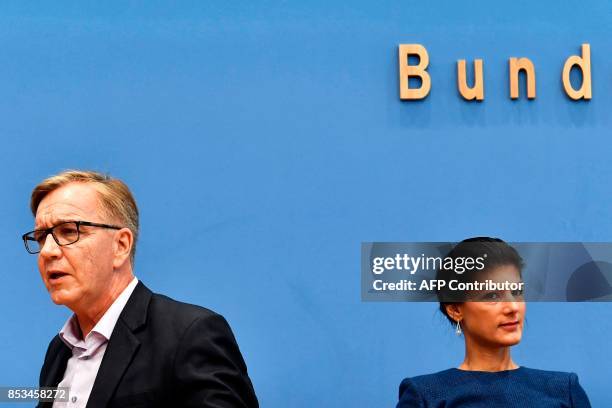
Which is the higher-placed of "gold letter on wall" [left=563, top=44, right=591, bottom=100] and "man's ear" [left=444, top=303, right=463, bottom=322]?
"gold letter on wall" [left=563, top=44, right=591, bottom=100]

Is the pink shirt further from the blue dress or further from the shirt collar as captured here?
the blue dress

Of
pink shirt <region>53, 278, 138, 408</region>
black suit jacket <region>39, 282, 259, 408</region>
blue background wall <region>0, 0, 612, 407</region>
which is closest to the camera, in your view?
black suit jacket <region>39, 282, 259, 408</region>

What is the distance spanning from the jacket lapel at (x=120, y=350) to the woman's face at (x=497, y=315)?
2.33 feet

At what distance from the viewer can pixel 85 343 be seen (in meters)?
1.53

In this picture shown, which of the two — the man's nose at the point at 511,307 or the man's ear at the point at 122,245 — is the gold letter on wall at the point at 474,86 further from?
the man's ear at the point at 122,245

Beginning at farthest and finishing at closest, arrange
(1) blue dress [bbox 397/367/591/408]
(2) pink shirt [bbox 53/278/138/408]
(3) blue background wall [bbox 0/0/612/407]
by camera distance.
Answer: (3) blue background wall [bbox 0/0/612/407] < (1) blue dress [bbox 397/367/591/408] < (2) pink shirt [bbox 53/278/138/408]

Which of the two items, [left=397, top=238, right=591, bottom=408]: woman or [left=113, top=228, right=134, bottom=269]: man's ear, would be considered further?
[left=397, top=238, right=591, bottom=408]: woman

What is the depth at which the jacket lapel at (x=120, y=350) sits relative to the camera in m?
1.39

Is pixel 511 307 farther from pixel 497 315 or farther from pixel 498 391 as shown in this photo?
pixel 498 391

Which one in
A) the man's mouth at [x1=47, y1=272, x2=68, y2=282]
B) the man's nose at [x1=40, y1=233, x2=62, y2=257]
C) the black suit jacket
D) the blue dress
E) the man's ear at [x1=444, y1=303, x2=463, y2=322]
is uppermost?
the man's nose at [x1=40, y1=233, x2=62, y2=257]

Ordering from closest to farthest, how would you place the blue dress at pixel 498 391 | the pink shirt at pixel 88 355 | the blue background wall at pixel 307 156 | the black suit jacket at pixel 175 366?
the black suit jacket at pixel 175 366 → the pink shirt at pixel 88 355 → the blue dress at pixel 498 391 → the blue background wall at pixel 307 156

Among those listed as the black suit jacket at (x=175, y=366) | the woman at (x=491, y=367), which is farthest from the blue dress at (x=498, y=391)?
the black suit jacket at (x=175, y=366)

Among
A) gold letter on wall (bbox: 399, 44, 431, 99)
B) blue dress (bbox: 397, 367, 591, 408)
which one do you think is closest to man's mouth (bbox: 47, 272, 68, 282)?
blue dress (bbox: 397, 367, 591, 408)

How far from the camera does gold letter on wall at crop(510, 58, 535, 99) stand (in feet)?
7.20
